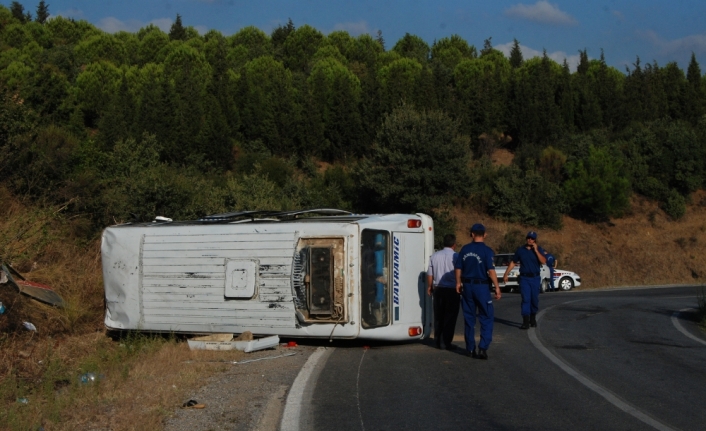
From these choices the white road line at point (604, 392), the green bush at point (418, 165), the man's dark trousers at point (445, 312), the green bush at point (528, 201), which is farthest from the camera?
the green bush at point (528, 201)

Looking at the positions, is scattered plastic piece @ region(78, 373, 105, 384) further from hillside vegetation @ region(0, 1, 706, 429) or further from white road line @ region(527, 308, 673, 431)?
white road line @ region(527, 308, 673, 431)

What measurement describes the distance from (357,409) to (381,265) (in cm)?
419

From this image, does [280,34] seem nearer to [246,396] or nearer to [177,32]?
[177,32]

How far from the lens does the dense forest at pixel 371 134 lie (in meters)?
43.7

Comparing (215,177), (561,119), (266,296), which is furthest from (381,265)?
(561,119)

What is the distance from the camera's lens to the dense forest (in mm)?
43656

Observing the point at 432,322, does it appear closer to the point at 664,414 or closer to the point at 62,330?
the point at 664,414

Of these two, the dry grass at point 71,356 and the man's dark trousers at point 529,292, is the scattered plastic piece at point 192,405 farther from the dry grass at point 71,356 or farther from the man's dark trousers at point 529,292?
the man's dark trousers at point 529,292

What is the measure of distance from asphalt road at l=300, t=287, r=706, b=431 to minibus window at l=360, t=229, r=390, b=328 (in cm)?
54

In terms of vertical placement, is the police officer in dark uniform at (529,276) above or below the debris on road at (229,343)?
above

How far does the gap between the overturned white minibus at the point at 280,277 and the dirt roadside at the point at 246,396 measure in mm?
846

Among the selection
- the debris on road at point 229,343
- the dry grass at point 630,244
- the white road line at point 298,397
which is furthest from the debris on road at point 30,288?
the dry grass at point 630,244

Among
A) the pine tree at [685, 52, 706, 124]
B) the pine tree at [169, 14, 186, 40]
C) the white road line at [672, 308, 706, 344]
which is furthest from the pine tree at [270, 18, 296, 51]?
the white road line at [672, 308, 706, 344]

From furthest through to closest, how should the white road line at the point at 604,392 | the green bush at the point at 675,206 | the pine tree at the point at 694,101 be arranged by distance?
1. the pine tree at the point at 694,101
2. the green bush at the point at 675,206
3. the white road line at the point at 604,392
